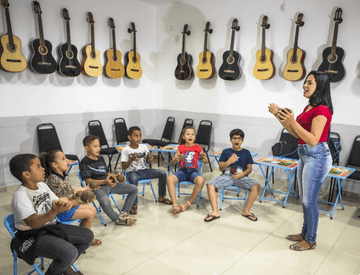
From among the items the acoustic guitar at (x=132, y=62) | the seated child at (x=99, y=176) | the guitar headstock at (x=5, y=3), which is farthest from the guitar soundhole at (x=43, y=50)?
the seated child at (x=99, y=176)

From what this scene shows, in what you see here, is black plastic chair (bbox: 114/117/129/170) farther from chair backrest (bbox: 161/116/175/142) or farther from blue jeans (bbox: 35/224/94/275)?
blue jeans (bbox: 35/224/94/275)

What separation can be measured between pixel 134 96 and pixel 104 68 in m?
0.95

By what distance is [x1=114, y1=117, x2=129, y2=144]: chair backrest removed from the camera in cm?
597

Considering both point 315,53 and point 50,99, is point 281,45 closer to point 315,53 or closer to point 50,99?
point 315,53

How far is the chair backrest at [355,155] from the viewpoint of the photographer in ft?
14.5

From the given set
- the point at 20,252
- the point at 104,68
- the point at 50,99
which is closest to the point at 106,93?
the point at 104,68

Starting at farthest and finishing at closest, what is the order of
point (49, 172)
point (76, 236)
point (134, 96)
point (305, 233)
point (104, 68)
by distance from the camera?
1. point (134, 96)
2. point (104, 68)
3. point (305, 233)
4. point (49, 172)
5. point (76, 236)

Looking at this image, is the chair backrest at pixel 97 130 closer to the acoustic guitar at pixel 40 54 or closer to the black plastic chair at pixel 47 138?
the black plastic chair at pixel 47 138

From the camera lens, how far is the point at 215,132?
5.99 m

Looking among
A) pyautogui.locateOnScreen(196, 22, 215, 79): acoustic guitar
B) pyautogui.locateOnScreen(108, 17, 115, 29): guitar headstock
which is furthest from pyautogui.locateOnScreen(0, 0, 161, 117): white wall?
pyautogui.locateOnScreen(196, 22, 215, 79): acoustic guitar

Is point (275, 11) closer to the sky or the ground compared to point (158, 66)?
closer to the sky

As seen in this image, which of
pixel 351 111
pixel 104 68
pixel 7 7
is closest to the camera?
pixel 7 7

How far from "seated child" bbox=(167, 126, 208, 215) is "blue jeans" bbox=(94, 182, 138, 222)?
1.69ft

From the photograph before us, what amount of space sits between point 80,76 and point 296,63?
367 cm
